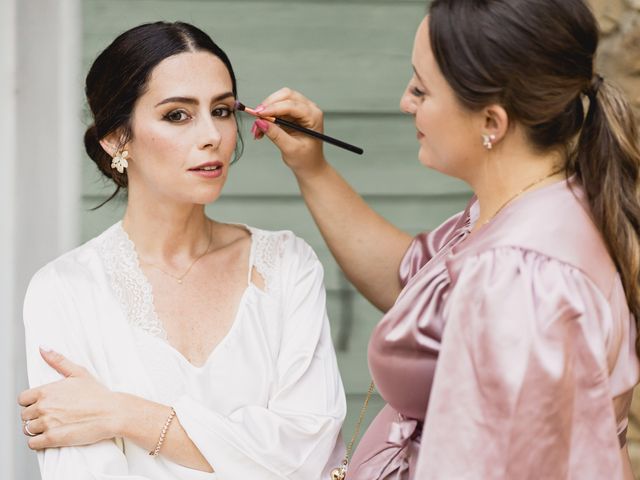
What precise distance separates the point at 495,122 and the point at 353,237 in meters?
0.73

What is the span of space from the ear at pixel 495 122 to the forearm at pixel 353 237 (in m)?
0.69

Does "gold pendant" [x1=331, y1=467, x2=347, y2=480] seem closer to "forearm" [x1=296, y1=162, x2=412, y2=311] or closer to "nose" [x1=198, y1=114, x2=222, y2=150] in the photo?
"forearm" [x1=296, y1=162, x2=412, y2=311]

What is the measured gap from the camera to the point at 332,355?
225cm

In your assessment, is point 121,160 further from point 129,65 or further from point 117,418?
point 117,418

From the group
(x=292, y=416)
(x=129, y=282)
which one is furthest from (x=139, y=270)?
(x=292, y=416)

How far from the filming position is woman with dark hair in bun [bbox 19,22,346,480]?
206 cm

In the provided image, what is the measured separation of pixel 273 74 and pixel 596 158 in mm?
1383

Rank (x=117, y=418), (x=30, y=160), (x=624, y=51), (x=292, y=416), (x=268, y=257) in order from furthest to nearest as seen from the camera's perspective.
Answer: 1. (x=30, y=160)
2. (x=624, y=51)
3. (x=268, y=257)
4. (x=292, y=416)
5. (x=117, y=418)

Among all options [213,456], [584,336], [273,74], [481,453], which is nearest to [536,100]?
[584,336]

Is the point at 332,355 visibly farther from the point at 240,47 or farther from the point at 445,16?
the point at 240,47

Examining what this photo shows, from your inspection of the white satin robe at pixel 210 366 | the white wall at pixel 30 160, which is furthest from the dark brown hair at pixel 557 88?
the white wall at pixel 30 160

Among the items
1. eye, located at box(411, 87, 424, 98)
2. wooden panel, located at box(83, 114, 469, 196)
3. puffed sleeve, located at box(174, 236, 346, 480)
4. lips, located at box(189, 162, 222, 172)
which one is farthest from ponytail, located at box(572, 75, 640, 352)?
wooden panel, located at box(83, 114, 469, 196)

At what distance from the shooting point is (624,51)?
2.73 m

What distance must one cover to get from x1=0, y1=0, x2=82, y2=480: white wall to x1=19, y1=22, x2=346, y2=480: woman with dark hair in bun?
0.53 m
